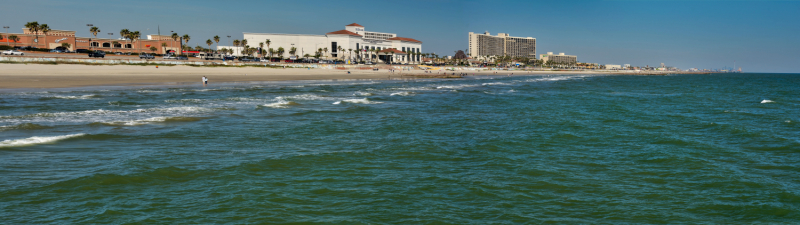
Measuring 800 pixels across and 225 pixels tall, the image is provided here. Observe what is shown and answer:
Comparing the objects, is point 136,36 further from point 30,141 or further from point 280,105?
point 30,141

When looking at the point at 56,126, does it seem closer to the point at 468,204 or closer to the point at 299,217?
the point at 299,217

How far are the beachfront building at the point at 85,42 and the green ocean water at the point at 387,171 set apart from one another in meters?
96.4

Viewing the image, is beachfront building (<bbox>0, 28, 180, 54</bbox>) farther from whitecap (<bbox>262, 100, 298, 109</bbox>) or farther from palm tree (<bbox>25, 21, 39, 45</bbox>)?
whitecap (<bbox>262, 100, 298, 109</bbox>)

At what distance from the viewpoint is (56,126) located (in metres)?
18.7

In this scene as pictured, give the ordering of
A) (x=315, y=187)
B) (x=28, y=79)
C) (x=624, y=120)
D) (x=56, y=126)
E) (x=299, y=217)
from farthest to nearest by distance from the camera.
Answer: (x=28, y=79) → (x=624, y=120) → (x=56, y=126) → (x=315, y=187) → (x=299, y=217)

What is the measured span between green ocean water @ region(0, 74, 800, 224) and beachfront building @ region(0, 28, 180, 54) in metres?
96.4

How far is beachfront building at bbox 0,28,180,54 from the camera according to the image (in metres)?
98.2

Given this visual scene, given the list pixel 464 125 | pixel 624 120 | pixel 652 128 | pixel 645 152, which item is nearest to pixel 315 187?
pixel 645 152

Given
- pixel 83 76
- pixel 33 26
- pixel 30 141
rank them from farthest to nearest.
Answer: pixel 33 26
pixel 83 76
pixel 30 141

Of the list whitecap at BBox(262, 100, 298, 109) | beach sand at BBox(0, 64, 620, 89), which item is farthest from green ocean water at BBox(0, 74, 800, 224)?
beach sand at BBox(0, 64, 620, 89)

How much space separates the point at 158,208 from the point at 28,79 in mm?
48338

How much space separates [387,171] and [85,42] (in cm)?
11950

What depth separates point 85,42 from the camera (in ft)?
347

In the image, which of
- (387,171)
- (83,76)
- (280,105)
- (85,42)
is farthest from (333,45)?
(387,171)
